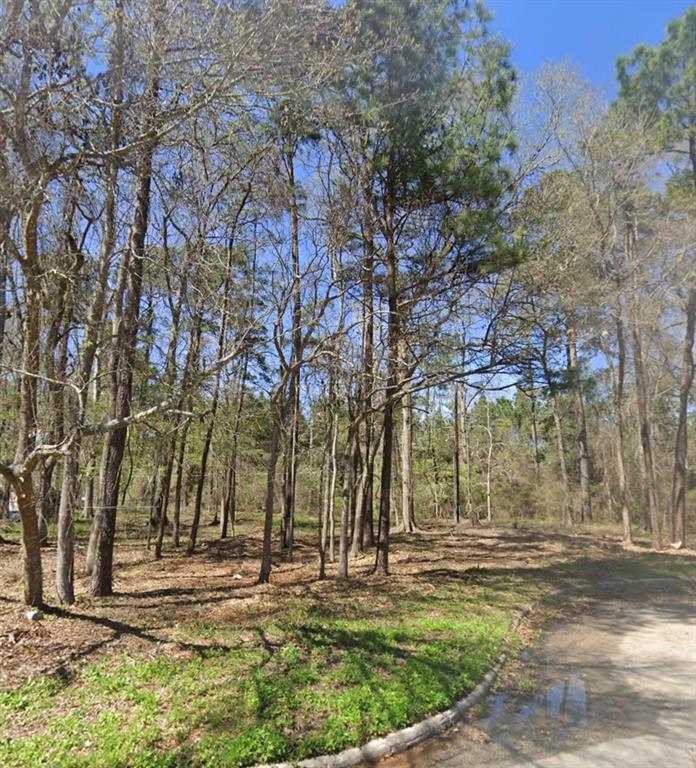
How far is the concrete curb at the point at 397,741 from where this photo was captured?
3.61 metres

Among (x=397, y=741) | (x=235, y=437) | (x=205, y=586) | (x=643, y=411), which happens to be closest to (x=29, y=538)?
(x=205, y=586)

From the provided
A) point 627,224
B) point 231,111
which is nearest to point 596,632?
point 231,111

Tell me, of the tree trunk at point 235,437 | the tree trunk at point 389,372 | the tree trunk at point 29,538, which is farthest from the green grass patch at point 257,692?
the tree trunk at point 235,437

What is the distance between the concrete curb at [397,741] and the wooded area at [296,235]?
319 cm

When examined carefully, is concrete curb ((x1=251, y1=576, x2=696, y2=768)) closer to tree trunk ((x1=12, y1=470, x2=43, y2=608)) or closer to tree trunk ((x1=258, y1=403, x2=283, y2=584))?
tree trunk ((x1=12, y1=470, x2=43, y2=608))

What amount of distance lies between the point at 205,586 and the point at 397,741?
6.05m

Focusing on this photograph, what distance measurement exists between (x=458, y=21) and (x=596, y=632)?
9.95 metres

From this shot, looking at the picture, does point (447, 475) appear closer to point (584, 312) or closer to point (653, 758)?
point (584, 312)

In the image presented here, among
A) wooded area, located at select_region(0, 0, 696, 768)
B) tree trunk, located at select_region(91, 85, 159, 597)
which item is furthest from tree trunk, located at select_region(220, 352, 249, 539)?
tree trunk, located at select_region(91, 85, 159, 597)

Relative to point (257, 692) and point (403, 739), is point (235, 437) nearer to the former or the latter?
point (257, 692)

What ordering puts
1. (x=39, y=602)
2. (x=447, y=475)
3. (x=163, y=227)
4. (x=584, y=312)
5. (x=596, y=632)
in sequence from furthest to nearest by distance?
(x=447, y=475) → (x=584, y=312) → (x=163, y=227) → (x=596, y=632) → (x=39, y=602)

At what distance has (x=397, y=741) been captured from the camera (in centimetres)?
392

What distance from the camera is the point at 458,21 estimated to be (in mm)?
9188

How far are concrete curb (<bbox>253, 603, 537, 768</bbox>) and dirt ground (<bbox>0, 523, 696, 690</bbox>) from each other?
8.11 feet
